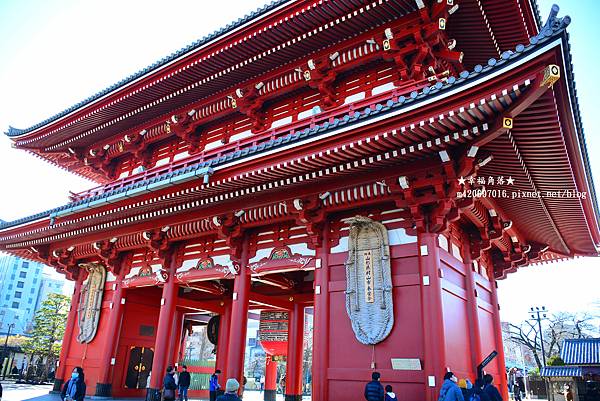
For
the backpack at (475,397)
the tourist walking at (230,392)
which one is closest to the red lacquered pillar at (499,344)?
the backpack at (475,397)

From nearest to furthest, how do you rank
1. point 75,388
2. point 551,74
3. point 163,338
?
point 551,74
point 75,388
point 163,338

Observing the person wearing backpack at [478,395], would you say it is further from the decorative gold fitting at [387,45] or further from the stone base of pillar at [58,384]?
the stone base of pillar at [58,384]

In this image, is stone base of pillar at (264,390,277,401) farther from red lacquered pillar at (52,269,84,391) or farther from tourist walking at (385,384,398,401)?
tourist walking at (385,384,398,401)

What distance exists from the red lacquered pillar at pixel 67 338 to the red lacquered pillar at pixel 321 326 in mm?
11428

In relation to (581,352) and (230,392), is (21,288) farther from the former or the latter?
(230,392)

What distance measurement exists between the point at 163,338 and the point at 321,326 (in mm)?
6025

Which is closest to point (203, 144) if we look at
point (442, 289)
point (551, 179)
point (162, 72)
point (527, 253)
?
point (162, 72)

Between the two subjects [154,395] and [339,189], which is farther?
[154,395]

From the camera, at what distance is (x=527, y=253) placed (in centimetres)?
1518

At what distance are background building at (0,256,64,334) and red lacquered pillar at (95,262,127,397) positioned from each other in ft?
264

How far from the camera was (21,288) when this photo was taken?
285 feet

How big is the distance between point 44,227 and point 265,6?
11130 millimetres

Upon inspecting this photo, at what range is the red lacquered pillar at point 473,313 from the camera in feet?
35.4

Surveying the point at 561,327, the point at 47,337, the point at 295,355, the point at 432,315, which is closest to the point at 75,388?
the point at 295,355
